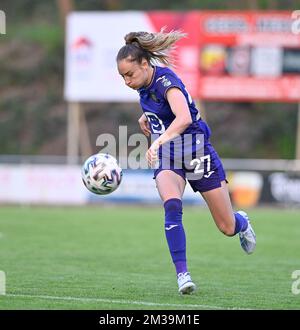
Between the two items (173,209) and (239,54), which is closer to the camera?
(173,209)

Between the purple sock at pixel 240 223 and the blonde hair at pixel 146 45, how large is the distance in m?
1.51

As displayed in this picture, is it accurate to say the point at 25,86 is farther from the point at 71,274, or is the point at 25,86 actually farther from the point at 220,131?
the point at 71,274

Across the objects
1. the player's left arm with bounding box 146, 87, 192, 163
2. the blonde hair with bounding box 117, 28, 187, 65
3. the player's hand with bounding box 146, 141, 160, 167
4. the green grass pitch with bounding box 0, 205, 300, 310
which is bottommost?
the green grass pitch with bounding box 0, 205, 300, 310

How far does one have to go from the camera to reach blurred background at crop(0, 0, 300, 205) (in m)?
21.5

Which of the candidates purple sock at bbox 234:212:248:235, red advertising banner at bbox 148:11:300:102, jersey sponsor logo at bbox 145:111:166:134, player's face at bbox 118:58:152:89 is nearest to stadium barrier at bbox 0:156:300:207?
red advertising banner at bbox 148:11:300:102

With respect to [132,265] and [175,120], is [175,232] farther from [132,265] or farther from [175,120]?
[132,265]

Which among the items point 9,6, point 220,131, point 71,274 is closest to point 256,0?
point 220,131

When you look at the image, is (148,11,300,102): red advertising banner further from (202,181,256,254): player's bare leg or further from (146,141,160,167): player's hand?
(146,141,160,167): player's hand

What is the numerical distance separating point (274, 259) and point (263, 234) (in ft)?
11.8

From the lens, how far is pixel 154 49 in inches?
266

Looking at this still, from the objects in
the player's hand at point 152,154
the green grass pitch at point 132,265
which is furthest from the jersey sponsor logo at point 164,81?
the green grass pitch at point 132,265

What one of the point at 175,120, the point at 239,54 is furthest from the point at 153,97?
the point at 239,54

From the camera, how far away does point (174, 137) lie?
6508 mm

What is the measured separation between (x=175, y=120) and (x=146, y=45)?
0.67m
